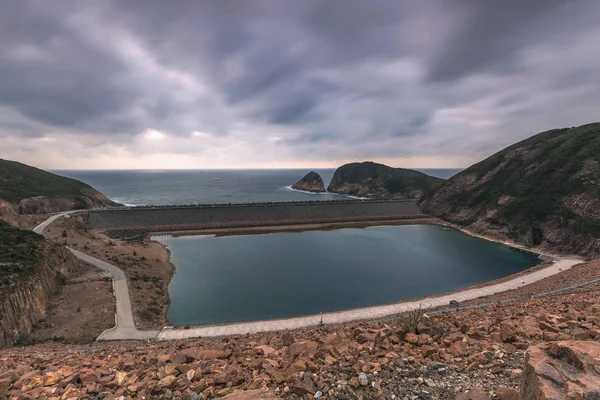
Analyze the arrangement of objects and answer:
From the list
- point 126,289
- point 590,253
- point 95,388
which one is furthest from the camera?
point 590,253

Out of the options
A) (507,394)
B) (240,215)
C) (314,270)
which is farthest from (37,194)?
(507,394)

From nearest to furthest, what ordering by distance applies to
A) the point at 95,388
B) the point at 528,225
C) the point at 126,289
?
the point at 95,388, the point at 126,289, the point at 528,225

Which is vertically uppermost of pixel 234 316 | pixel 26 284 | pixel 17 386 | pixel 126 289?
pixel 17 386

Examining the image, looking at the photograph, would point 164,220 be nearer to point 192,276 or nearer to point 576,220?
point 192,276

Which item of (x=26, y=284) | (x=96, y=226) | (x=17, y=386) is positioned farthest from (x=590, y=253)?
(x=96, y=226)

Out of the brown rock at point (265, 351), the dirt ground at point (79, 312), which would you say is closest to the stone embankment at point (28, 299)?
the dirt ground at point (79, 312)

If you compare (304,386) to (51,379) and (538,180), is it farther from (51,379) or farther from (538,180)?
(538,180)

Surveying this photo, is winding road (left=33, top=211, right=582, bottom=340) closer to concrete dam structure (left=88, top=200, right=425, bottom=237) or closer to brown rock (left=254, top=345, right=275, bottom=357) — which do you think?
brown rock (left=254, top=345, right=275, bottom=357)
